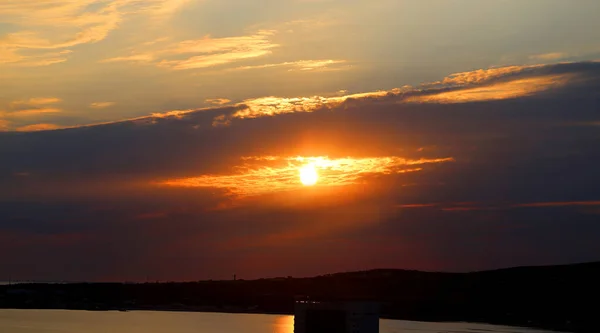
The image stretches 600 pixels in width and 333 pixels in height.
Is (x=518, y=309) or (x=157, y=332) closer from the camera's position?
(x=157, y=332)

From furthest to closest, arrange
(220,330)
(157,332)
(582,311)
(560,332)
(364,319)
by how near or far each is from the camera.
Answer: (582,311) → (560,332) → (220,330) → (157,332) → (364,319)

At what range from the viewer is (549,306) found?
195500 mm

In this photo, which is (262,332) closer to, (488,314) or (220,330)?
(220,330)

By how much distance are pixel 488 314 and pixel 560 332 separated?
45976 mm

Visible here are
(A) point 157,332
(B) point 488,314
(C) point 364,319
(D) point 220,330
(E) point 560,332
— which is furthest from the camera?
(B) point 488,314

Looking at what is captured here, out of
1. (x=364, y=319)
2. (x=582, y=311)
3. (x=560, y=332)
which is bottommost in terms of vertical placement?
(x=364, y=319)

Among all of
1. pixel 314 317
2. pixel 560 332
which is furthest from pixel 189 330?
pixel 560 332

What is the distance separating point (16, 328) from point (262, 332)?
42850 mm

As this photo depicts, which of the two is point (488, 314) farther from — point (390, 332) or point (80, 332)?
point (80, 332)

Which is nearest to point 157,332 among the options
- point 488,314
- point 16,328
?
point 16,328

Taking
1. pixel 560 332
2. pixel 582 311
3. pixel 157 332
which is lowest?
pixel 157 332

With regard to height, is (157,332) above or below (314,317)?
above

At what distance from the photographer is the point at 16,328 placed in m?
144

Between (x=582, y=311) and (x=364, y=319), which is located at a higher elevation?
(x=582, y=311)
